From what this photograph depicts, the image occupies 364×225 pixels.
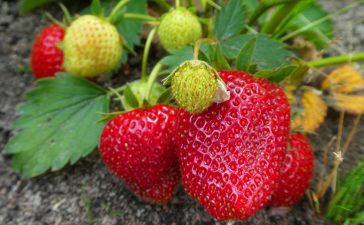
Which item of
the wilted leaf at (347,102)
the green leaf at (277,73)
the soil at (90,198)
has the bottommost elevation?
the soil at (90,198)

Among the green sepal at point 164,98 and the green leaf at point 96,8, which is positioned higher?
the green leaf at point 96,8

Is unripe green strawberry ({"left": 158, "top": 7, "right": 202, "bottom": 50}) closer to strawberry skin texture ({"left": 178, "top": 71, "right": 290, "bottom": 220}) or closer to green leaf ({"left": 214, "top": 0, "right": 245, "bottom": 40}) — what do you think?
green leaf ({"left": 214, "top": 0, "right": 245, "bottom": 40})

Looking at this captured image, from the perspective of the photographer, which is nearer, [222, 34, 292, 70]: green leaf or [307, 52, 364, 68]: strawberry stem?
[222, 34, 292, 70]: green leaf

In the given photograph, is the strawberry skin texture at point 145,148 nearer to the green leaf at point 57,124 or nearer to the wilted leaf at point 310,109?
the green leaf at point 57,124

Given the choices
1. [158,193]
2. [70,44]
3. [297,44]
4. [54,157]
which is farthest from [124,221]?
[297,44]

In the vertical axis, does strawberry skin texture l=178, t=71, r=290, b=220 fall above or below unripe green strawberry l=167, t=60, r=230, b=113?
below

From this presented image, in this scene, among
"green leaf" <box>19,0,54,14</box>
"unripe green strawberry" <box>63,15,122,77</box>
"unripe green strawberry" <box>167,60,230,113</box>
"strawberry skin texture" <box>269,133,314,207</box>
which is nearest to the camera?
"unripe green strawberry" <box>167,60,230,113</box>

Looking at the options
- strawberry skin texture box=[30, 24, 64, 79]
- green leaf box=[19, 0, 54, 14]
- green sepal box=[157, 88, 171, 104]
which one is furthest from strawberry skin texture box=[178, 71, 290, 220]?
green leaf box=[19, 0, 54, 14]

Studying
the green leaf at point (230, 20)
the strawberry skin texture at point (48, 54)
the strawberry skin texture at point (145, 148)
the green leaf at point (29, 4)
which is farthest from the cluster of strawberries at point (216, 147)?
the green leaf at point (29, 4)

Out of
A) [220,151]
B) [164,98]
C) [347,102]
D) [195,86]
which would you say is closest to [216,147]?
[220,151]
